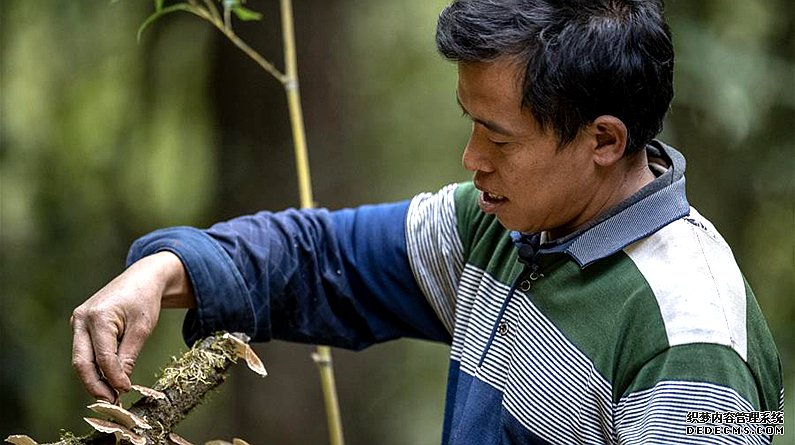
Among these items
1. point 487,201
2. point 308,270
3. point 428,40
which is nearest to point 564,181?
point 487,201

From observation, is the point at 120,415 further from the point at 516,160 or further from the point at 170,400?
the point at 516,160

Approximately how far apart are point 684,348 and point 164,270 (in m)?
0.73

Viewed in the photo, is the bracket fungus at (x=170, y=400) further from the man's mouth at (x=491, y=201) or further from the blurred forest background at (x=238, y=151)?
the blurred forest background at (x=238, y=151)

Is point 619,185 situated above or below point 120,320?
above

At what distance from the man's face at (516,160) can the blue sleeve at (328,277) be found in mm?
333

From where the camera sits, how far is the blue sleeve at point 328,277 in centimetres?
152

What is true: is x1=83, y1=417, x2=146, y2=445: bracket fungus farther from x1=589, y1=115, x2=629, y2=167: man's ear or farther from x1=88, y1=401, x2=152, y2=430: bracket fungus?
x1=589, y1=115, x2=629, y2=167: man's ear

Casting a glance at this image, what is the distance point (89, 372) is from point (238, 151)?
4.78 feet

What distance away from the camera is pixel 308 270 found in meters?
1.60

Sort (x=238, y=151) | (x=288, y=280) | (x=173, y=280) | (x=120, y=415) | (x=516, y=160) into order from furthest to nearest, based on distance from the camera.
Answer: (x=238, y=151) < (x=288, y=280) < (x=173, y=280) < (x=516, y=160) < (x=120, y=415)

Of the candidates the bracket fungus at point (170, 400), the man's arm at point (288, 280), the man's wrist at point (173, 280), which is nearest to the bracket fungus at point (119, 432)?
the bracket fungus at point (170, 400)

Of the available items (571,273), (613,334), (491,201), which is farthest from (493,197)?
(613,334)

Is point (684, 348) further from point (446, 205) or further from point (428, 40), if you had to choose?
point (428, 40)

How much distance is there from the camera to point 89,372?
1.19 metres
